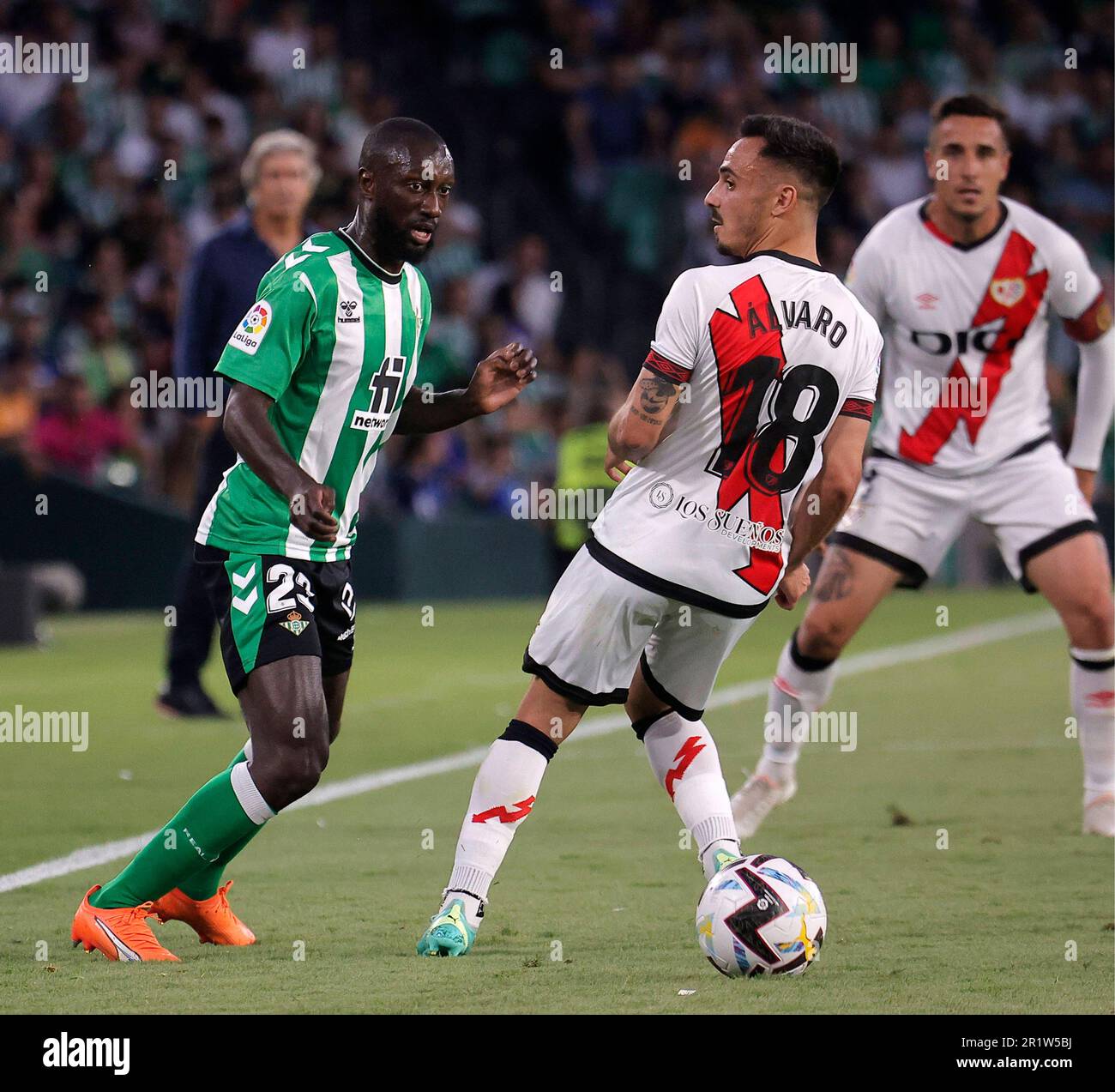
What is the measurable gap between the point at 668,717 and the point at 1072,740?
4.17 m

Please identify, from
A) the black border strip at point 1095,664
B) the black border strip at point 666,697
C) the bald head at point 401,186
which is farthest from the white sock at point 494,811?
the black border strip at point 1095,664

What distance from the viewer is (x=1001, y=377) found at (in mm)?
6930

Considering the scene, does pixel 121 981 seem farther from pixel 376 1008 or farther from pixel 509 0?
pixel 509 0

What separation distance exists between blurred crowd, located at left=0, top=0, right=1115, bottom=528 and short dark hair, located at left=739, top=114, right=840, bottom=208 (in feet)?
35.9

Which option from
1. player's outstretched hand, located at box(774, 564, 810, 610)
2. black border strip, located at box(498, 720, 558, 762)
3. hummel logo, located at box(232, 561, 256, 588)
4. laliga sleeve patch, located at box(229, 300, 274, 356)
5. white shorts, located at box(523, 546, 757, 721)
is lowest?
black border strip, located at box(498, 720, 558, 762)

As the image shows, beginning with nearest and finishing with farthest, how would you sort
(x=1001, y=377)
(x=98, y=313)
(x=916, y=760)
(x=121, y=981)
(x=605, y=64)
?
(x=121, y=981), (x=1001, y=377), (x=916, y=760), (x=98, y=313), (x=605, y=64)

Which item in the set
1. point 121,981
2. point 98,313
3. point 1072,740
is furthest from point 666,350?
point 98,313

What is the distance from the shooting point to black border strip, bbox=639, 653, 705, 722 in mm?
5117

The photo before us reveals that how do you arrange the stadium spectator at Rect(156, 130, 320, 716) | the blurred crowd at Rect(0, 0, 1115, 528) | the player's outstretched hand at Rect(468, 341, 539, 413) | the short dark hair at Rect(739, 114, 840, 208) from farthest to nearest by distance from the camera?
the blurred crowd at Rect(0, 0, 1115, 528) → the stadium spectator at Rect(156, 130, 320, 716) → the player's outstretched hand at Rect(468, 341, 539, 413) → the short dark hair at Rect(739, 114, 840, 208)

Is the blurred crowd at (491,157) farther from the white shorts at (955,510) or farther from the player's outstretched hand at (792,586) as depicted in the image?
the player's outstretched hand at (792,586)

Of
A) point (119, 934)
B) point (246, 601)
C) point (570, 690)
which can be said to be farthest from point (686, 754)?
point (119, 934)

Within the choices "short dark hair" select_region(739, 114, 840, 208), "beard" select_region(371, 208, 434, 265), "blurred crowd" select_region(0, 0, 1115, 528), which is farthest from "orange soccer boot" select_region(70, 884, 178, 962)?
"blurred crowd" select_region(0, 0, 1115, 528)

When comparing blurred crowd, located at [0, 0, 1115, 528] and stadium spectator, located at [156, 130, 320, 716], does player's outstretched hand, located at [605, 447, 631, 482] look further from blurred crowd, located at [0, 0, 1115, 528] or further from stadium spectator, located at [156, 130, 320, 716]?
blurred crowd, located at [0, 0, 1115, 528]

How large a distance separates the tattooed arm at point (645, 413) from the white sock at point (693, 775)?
0.80 m
